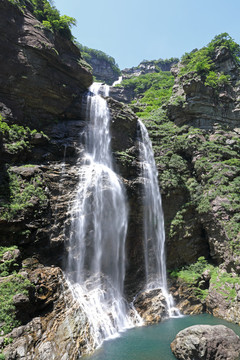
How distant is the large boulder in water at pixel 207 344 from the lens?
743cm

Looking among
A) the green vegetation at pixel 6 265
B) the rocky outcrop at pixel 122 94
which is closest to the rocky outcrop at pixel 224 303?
the green vegetation at pixel 6 265

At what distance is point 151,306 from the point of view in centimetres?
1323

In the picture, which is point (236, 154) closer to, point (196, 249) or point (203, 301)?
point (196, 249)

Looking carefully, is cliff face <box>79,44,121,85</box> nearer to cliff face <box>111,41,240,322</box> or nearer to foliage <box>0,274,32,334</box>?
cliff face <box>111,41,240,322</box>

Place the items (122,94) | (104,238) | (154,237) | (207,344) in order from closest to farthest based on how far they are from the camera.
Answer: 1. (207,344)
2. (104,238)
3. (154,237)
4. (122,94)

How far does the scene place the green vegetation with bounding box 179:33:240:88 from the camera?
24.2 m

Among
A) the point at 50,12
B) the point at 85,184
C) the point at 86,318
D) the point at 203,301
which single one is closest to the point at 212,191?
the point at 203,301

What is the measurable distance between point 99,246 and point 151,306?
4.76 m

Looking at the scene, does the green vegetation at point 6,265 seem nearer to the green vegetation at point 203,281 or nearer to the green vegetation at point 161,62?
the green vegetation at point 203,281

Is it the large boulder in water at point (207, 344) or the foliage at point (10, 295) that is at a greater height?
the foliage at point (10, 295)

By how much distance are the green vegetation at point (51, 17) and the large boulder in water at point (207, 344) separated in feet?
74.2

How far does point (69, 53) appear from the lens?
1928 centimetres

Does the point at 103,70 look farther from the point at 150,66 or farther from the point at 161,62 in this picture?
the point at 161,62

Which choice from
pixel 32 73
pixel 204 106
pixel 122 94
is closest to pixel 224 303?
pixel 204 106
